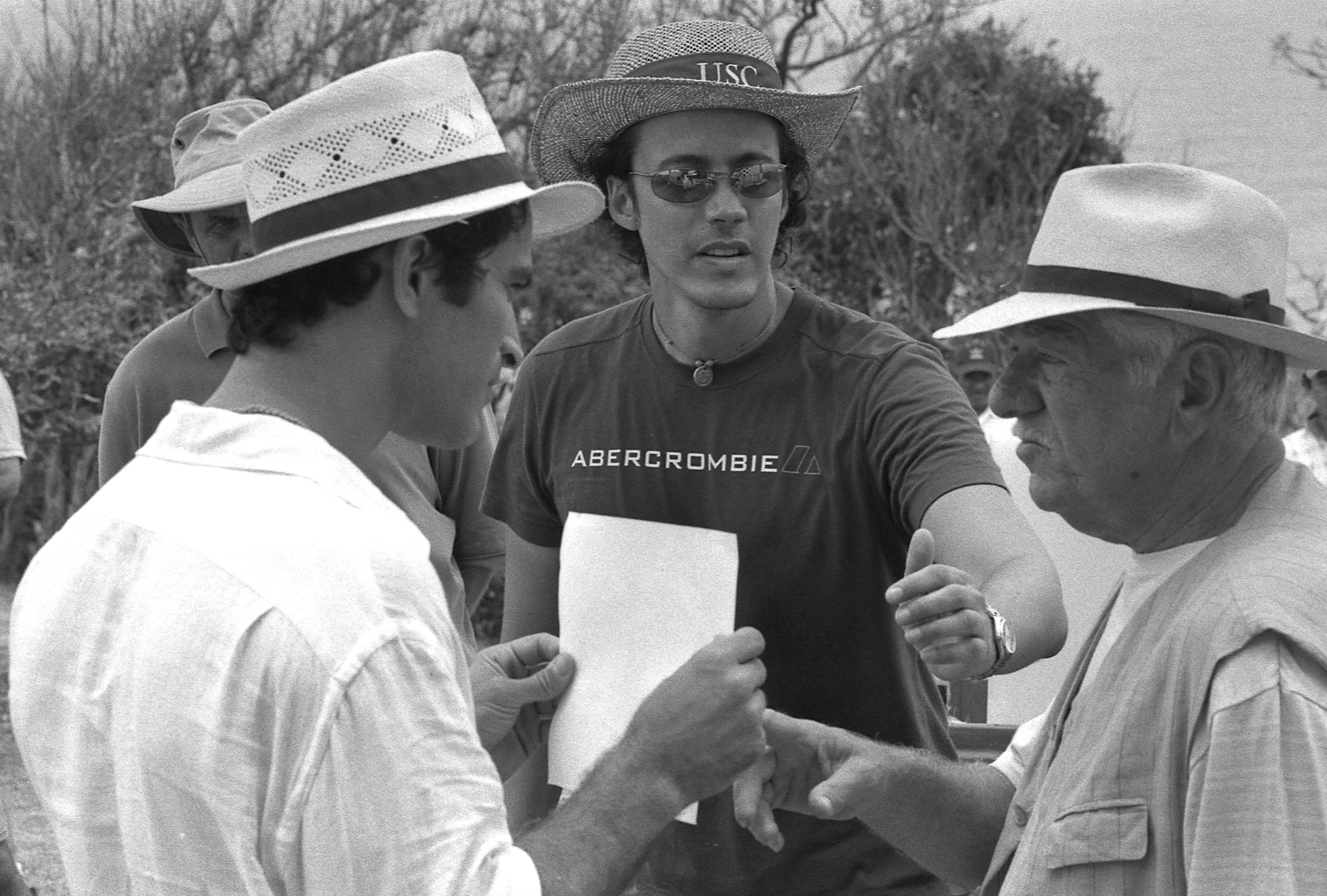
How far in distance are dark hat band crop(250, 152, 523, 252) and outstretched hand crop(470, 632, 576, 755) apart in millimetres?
1047

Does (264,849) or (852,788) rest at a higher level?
(264,849)

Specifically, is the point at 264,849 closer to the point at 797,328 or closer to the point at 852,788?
the point at 852,788

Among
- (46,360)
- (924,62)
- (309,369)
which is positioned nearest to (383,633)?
(309,369)

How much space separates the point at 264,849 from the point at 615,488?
135 cm

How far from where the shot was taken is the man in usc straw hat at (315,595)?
1.51 m

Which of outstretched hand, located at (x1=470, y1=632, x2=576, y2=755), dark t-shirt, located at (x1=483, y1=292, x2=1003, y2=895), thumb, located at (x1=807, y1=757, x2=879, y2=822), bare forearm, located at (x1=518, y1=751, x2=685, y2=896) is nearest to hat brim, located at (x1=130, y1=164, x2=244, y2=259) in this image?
dark t-shirt, located at (x1=483, y1=292, x2=1003, y2=895)

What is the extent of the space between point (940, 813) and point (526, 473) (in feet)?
3.36

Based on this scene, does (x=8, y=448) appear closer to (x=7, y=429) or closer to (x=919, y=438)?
(x=7, y=429)

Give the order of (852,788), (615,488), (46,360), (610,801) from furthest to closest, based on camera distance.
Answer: (46,360), (615,488), (852,788), (610,801)

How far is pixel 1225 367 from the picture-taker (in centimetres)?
197

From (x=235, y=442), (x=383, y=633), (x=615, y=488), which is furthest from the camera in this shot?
(x=615, y=488)

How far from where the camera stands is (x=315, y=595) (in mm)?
1517

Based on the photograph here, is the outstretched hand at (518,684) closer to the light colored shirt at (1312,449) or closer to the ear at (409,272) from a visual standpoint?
the ear at (409,272)

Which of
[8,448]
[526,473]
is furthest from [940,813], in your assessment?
[8,448]
